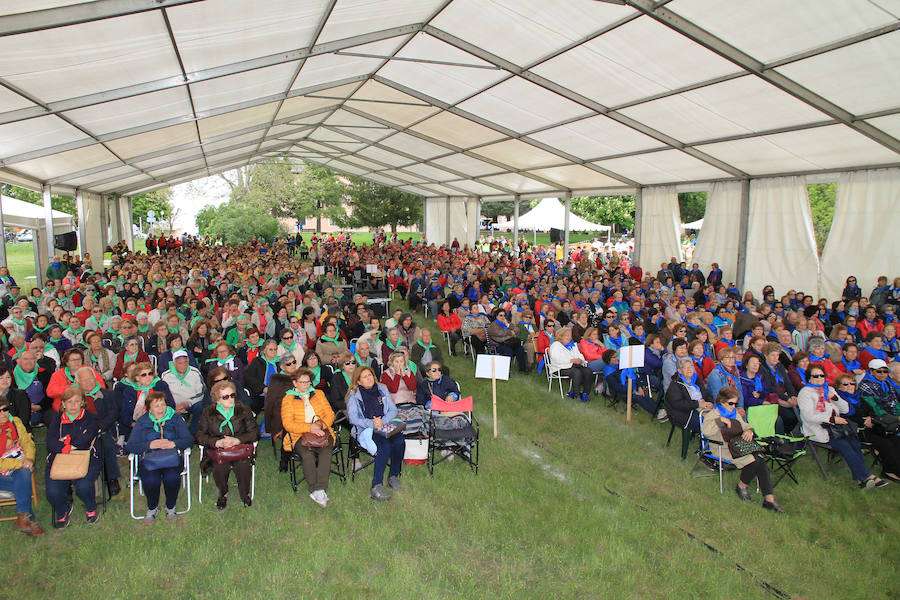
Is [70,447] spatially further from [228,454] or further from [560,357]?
[560,357]

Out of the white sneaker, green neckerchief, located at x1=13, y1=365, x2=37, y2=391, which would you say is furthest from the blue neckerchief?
green neckerchief, located at x1=13, y1=365, x2=37, y2=391

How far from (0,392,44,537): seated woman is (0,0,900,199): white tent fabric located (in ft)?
12.0

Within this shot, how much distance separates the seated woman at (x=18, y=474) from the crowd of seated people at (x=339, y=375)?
2 cm

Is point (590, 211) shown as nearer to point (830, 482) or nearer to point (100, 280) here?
point (100, 280)

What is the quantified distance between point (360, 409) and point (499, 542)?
1.80 meters

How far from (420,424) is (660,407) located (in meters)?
3.42

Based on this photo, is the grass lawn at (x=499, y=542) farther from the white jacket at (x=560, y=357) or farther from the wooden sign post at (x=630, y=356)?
the white jacket at (x=560, y=357)

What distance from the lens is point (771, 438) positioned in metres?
5.25

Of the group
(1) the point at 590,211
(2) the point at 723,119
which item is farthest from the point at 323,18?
(1) the point at 590,211

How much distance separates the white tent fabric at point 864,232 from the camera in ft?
37.8

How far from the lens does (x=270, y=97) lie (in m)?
11.8

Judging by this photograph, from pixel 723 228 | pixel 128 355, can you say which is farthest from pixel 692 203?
pixel 128 355

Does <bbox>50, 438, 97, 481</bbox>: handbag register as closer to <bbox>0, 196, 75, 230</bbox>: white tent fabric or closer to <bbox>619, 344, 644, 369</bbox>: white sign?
<bbox>619, 344, 644, 369</bbox>: white sign

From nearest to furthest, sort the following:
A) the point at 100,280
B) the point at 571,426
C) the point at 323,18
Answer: the point at 571,426
the point at 323,18
the point at 100,280
